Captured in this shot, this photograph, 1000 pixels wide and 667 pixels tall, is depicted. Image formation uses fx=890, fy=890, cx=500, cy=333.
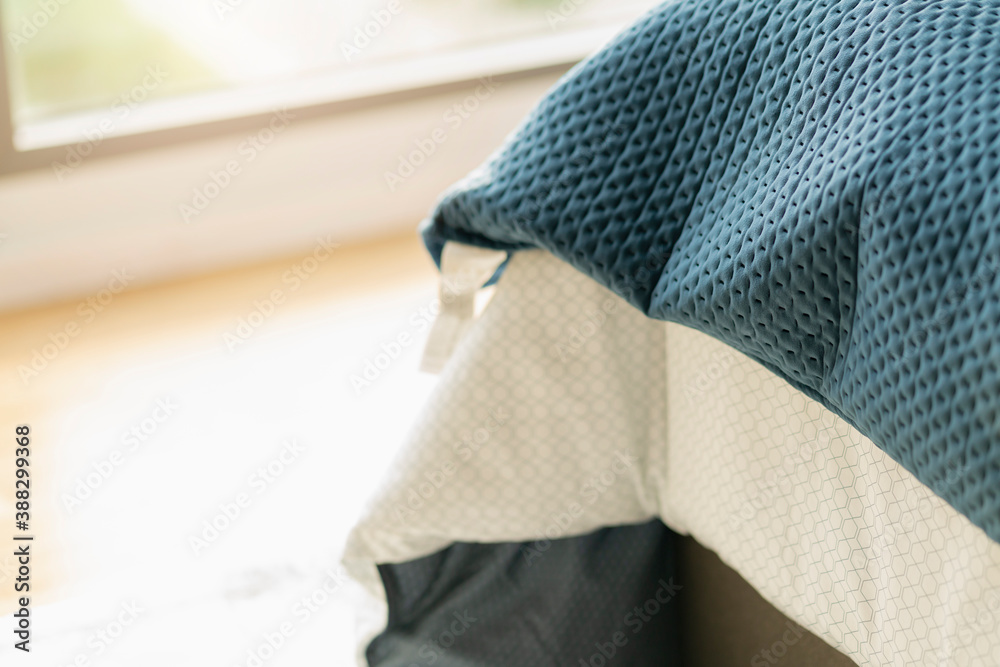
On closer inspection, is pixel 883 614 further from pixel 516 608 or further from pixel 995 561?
pixel 516 608

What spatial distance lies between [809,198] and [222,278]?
1.78 metres

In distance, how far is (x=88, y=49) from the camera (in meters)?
2.06

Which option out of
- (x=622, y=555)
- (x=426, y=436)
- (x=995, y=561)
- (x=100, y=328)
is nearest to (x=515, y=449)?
(x=426, y=436)

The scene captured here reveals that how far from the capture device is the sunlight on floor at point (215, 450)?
4.21 feet

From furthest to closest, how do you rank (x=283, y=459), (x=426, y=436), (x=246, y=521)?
(x=283, y=459) < (x=246, y=521) < (x=426, y=436)

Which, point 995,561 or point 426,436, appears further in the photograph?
point 426,436

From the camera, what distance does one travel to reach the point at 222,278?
217 centimetres

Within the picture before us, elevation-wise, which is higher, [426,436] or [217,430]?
[426,436]

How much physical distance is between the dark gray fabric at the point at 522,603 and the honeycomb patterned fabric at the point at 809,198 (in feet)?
1.27

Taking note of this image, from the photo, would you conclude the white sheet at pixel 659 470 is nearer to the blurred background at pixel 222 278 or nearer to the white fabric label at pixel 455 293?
the white fabric label at pixel 455 293

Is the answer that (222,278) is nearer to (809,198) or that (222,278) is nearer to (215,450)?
(215,450)

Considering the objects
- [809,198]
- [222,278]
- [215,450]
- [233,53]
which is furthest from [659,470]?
[233,53]

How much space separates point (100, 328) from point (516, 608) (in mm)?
1364

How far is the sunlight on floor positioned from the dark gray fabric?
14 cm
